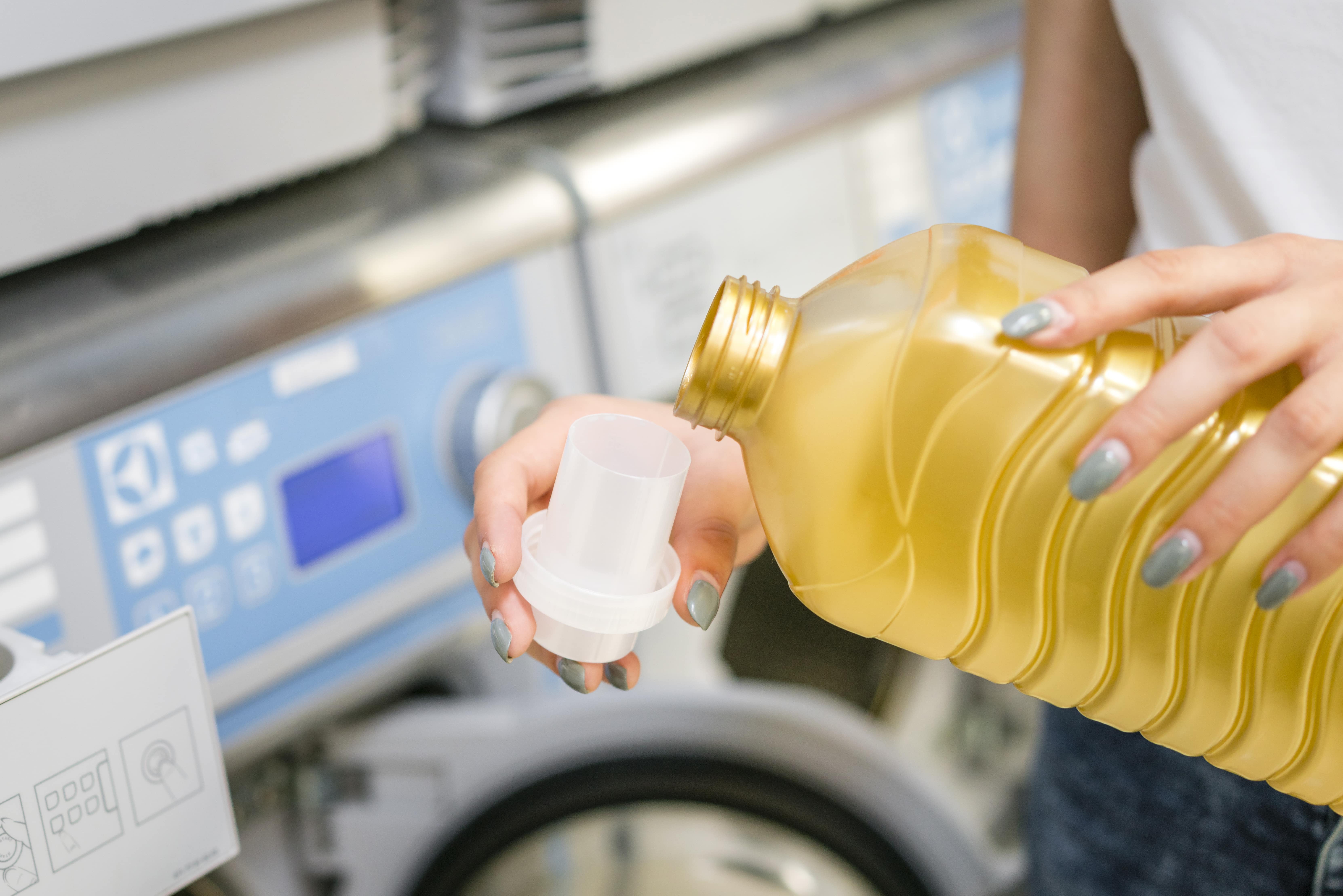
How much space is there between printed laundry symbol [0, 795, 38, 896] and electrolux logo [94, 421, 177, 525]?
0.27m

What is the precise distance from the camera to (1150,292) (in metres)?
0.47

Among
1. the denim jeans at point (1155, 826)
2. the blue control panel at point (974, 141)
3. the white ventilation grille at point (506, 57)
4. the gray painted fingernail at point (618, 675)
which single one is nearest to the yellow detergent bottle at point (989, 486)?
the gray painted fingernail at point (618, 675)

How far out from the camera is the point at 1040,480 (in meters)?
0.52

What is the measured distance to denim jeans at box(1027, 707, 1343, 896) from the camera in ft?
2.50

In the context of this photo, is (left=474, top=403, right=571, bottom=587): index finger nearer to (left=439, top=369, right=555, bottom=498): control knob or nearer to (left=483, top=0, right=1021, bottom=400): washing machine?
(left=439, top=369, right=555, bottom=498): control knob

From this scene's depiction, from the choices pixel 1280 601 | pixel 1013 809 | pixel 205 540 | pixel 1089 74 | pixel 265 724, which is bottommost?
pixel 1013 809

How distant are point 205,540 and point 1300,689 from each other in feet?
2.11

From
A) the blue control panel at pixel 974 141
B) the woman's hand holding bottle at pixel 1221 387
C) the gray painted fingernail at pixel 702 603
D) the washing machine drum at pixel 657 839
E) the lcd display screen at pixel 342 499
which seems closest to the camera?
the woman's hand holding bottle at pixel 1221 387

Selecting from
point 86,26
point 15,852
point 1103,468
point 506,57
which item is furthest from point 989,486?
point 506,57

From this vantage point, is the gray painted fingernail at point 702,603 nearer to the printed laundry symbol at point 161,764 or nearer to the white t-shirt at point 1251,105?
the printed laundry symbol at point 161,764

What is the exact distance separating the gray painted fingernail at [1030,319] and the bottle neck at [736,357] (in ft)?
0.32

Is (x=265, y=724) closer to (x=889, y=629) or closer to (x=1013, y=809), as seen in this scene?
(x=889, y=629)

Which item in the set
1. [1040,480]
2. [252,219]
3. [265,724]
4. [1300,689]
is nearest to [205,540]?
[265,724]

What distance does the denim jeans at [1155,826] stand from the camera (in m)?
0.76
